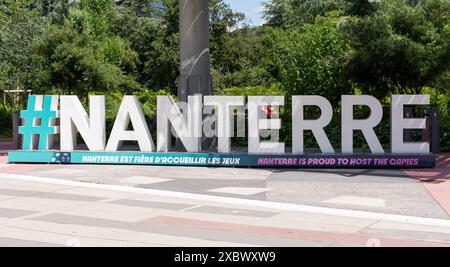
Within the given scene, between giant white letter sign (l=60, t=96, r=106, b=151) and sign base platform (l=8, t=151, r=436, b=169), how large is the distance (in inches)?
16.6

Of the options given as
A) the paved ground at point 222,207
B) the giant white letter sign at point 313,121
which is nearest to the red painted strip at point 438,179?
the paved ground at point 222,207

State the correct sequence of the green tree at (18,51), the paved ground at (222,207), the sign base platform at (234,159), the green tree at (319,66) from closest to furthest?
the paved ground at (222,207), the sign base platform at (234,159), the green tree at (319,66), the green tree at (18,51)

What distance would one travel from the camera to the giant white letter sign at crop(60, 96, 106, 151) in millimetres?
18188

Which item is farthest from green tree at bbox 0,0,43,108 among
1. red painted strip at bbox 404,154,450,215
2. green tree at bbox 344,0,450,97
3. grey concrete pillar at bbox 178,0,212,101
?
red painted strip at bbox 404,154,450,215

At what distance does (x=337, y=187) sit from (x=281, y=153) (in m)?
3.67

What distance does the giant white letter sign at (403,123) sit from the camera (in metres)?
16.6

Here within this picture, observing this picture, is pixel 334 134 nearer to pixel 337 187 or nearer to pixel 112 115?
pixel 337 187

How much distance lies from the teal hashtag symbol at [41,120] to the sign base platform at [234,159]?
467 mm

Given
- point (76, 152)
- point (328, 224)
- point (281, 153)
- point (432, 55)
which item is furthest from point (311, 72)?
point (328, 224)

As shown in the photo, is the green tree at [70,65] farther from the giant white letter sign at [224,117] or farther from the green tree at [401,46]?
the green tree at [401,46]

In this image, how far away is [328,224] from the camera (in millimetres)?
9789

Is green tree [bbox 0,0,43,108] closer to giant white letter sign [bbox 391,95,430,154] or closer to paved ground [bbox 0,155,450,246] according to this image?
paved ground [bbox 0,155,450,246]

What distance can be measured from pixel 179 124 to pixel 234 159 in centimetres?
205
